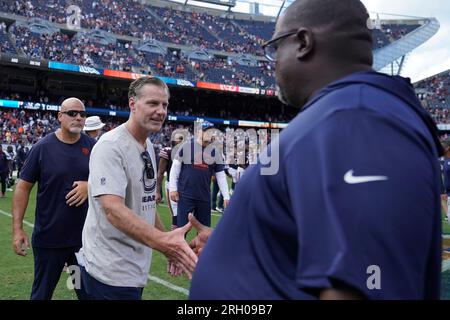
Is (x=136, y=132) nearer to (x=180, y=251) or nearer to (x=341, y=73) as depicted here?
(x=180, y=251)

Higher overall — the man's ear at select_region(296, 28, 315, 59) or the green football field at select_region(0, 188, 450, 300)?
the man's ear at select_region(296, 28, 315, 59)

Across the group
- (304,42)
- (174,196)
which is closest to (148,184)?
(304,42)

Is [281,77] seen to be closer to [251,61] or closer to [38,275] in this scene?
[38,275]

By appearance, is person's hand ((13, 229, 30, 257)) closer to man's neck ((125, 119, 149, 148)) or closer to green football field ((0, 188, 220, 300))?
green football field ((0, 188, 220, 300))

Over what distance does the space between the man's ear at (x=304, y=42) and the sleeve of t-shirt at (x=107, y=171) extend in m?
1.67

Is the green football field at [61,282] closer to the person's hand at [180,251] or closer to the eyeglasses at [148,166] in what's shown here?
the eyeglasses at [148,166]

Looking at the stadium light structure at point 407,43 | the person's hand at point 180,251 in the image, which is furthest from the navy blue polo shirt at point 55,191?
→ the stadium light structure at point 407,43

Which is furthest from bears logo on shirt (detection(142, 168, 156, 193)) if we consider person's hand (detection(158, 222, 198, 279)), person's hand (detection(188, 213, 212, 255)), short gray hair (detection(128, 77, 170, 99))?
person's hand (detection(188, 213, 212, 255))

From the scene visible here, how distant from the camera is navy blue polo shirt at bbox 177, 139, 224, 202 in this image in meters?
7.36

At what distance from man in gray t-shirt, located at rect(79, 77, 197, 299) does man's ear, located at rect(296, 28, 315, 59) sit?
56.4 inches

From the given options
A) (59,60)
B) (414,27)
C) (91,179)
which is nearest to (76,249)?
(91,179)

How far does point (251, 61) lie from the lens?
2023 inches

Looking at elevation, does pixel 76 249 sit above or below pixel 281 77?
below
